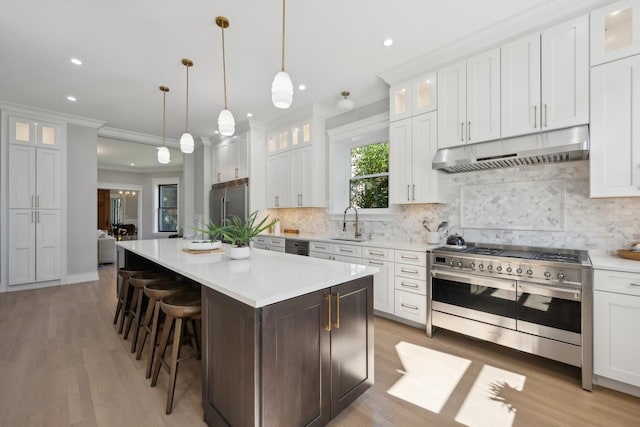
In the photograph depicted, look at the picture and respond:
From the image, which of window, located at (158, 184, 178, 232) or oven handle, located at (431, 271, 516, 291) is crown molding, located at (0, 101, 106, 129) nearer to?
window, located at (158, 184, 178, 232)

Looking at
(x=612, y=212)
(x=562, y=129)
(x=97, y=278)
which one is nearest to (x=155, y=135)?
(x=97, y=278)

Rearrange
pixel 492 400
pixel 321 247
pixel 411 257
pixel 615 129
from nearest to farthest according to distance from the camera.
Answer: pixel 492 400 → pixel 615 129 → pixel 411 257 → pixel 321 247

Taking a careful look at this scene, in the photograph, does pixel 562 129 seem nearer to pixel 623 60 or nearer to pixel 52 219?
pixel 623 60

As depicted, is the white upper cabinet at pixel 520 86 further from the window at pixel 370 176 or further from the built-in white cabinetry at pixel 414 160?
the window at pixel 370 176

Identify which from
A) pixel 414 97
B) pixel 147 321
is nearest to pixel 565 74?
pixel 414 97

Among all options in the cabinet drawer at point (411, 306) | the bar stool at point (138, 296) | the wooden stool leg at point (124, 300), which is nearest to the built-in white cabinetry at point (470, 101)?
the cabinet drawer at point (411, 306)

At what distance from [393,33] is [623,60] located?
172 centimetres

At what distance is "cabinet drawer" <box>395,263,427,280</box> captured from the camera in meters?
2.85

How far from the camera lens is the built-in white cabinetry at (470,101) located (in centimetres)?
259

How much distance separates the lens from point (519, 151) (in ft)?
7.79

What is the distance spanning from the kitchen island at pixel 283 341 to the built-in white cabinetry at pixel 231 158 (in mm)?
3719

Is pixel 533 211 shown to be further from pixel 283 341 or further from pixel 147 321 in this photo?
pixel 147 321

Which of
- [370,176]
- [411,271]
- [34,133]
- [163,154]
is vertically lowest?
[411,271]

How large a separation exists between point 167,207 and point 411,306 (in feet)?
30.7
